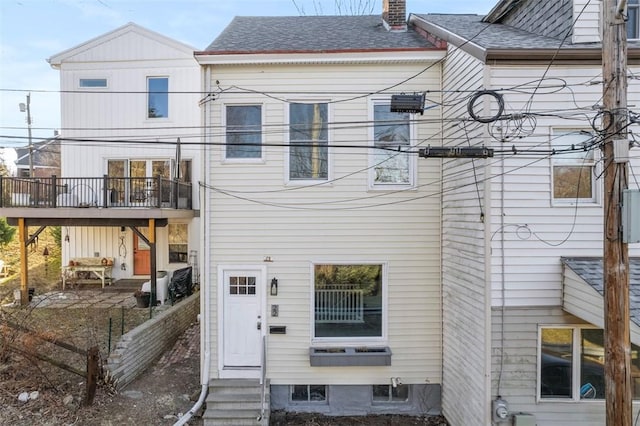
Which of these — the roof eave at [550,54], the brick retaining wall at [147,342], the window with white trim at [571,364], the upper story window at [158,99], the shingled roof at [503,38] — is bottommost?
the brick retaining wall at [147,342]

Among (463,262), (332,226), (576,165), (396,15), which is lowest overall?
(463,262)

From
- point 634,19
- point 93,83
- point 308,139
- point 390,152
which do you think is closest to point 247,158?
point 308,139

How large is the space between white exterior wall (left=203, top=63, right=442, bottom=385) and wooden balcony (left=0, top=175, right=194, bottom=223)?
4543mm

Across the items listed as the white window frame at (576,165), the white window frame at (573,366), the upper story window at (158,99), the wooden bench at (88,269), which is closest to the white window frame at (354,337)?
the white window frame at (573,366)

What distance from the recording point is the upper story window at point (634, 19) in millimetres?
5734

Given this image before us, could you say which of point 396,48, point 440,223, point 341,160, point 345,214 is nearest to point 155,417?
point 345,214

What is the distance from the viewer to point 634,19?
5762 millimetres

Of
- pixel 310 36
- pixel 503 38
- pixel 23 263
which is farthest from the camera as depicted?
pixel 23 263

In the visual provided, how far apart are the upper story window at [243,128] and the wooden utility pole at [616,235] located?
520 cm

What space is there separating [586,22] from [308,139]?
4.73 metres

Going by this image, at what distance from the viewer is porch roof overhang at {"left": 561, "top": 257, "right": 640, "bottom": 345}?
4.36m

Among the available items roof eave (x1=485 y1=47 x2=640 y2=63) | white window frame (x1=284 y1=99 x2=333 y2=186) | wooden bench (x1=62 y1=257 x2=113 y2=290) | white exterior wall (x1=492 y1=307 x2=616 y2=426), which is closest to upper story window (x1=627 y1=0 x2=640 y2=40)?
roof eave (x1=485 y1=47 x2=640 y2=63)

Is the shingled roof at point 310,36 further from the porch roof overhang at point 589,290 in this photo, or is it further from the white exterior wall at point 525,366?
the white exterior wall at point 525,366

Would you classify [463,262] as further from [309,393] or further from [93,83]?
[93,83]
